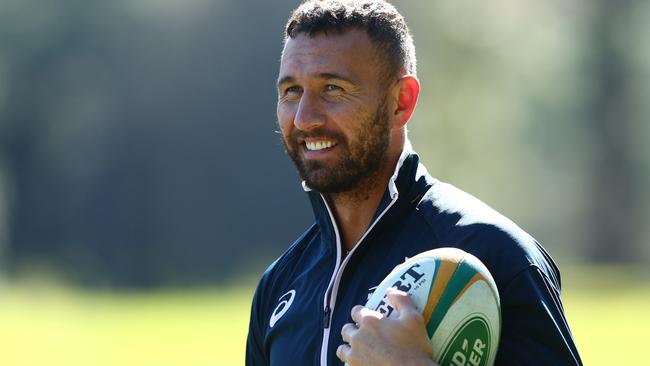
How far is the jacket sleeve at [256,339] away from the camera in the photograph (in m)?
4.27

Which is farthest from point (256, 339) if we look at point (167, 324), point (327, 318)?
point (167, 324)

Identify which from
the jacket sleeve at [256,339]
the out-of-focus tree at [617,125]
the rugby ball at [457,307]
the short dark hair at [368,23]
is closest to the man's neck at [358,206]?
the short dark hair at [368,23]

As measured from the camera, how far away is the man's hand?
10.1 feet

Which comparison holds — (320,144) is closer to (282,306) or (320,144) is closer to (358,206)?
(358,206)

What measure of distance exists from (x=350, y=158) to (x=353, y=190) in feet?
0.50

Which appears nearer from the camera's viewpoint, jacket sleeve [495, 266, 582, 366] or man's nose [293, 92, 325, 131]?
jacket sleeve [495, 266, 582, 366]

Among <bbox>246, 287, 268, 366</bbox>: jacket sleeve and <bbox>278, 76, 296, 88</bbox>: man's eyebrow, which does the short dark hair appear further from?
<bbox>246, 287, 268, 366</bbox>: jacket sleeve

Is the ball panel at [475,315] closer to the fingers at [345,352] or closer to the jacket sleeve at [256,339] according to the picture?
the fingers at [345,352]

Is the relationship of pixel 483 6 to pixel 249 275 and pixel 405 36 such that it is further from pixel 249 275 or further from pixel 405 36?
pixel 405 36

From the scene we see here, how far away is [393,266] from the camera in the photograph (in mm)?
3680

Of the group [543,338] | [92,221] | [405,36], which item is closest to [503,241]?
[543,338]

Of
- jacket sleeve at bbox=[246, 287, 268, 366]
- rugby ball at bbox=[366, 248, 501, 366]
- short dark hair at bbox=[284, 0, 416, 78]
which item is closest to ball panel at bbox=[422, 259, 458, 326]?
rugby ball at bbox=[366, 248, 501, 366]

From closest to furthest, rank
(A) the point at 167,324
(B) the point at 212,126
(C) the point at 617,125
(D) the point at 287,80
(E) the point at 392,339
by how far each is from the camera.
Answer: (E) the point at 392,339
(D) the point at 287,80
(A) the point at 167,324
(C) the point at 617,125
(B) the point at 212,126

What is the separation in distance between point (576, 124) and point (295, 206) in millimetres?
11810
